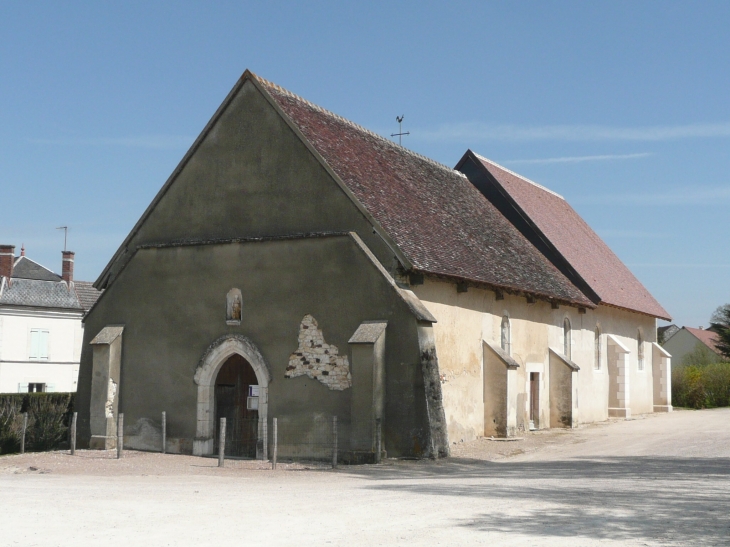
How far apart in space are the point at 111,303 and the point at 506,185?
50.5 ft

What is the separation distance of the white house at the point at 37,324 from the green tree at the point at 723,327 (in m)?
41.6

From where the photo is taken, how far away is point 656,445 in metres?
21.6

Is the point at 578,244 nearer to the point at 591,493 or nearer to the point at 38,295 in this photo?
the point at 591,493

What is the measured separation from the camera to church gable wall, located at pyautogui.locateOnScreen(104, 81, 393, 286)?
792 inches

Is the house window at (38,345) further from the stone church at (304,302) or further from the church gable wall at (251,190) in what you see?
the church gable wall at (251,190)

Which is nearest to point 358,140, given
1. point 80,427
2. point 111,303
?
point 111,303

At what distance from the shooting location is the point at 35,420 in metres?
26.4

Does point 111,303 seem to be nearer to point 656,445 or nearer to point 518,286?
point 518,286

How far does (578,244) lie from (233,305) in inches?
701

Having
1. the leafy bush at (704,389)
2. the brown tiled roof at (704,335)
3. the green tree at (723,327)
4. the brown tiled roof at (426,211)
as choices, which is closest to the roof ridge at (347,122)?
the brown tiled roof at (426,211)

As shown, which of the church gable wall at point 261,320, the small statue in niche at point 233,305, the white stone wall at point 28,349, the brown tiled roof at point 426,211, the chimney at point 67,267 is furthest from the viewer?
the chimney at point 67,267

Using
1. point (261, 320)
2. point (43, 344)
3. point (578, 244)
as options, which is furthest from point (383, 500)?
point (43, 344)

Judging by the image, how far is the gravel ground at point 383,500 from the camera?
369 inches

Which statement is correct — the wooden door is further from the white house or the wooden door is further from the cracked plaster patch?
the white house
